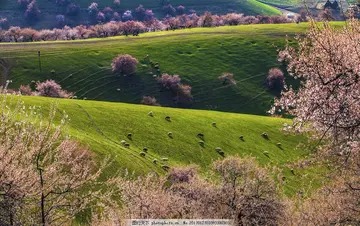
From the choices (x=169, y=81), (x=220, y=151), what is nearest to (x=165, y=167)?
(x=220, y=151)

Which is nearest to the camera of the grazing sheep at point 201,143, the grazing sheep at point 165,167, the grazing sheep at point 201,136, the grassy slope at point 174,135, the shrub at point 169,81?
the grazing sheep at point 165,167

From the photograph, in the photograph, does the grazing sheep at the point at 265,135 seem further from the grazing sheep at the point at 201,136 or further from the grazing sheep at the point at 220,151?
the grazing sheep at the point at 220,151

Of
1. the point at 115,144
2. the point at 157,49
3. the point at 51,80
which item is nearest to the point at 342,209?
the point at 115,144

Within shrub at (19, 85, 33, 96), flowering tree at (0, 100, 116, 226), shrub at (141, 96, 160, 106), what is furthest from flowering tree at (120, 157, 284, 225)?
shrub at (19, 85, 33, 96)

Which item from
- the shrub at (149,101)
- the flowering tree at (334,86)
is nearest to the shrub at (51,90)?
the shrub at (149,101)

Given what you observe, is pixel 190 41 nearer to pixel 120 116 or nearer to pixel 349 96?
pixel 120 116
